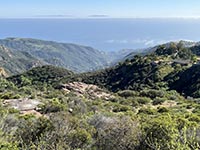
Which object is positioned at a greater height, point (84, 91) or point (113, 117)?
point (113, 117)

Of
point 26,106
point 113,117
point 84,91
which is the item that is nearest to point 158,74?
point 84,91

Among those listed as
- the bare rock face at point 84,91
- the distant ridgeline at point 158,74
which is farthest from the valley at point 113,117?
the distant ridgeline at point 158,74

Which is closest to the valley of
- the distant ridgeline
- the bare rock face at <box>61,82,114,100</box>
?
the bare rock face at <box>61,82,114,100</box>

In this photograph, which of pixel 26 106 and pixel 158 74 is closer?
pixel 26 106

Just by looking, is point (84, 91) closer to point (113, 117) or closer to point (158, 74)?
point (158, 74)

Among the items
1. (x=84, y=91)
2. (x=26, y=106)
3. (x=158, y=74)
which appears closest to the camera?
(x=26, y=106)

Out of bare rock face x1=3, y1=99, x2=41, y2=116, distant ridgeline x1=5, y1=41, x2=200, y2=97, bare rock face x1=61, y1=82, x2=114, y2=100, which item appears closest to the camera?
bare rock face x1=3, y1=99, x2=41, y2=116

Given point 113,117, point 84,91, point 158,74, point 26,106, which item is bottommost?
point 158,74

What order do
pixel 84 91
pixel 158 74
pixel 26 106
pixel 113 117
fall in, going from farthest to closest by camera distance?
pixel 158 74 < pixel 84 91 < pixel 26 106 < pixel 113 117

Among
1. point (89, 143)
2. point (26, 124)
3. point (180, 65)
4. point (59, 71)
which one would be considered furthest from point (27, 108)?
point (59, 71)

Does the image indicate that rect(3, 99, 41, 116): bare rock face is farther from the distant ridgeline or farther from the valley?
the distant ridgeline

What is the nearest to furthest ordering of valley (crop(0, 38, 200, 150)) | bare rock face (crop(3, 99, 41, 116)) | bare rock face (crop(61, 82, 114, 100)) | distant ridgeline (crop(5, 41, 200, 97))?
valley (crop(0, 38, 200, 150)) < bare rock face (crop(3, 99, 41, 116)) < bare rock face (crop(61, 82, 114, 100)) < distant ridgeline (crop(5, 41, 200, 97))

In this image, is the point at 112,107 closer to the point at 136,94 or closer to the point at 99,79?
the point at 136,94

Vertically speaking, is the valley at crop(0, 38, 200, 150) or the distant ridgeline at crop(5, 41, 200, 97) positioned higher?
the valley at crop(0, 38, 200, 150)
